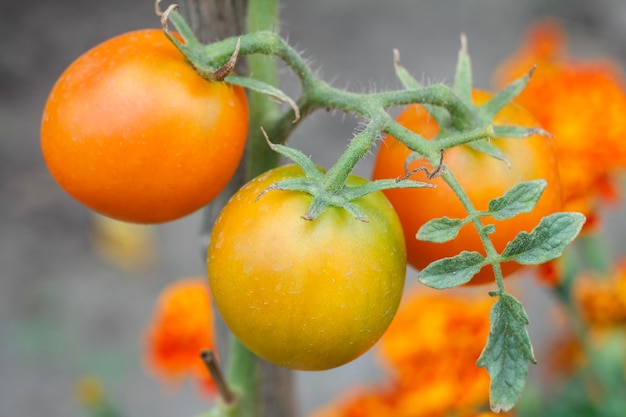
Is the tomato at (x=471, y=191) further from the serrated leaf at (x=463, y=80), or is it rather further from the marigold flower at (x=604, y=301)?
the marigold flower at (x=604, y=301)

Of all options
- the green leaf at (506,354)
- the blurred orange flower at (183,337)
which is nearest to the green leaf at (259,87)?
the green leaf at (506,354)

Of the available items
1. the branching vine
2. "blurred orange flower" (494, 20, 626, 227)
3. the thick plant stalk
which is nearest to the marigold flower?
"blurred orange flower" (494, 20, 626, 227)

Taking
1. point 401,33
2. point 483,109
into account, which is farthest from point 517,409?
point 401,33

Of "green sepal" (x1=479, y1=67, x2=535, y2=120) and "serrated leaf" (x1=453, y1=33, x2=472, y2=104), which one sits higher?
"serrated leaf" (x1=453, y1=33, x2=472, y2=104)

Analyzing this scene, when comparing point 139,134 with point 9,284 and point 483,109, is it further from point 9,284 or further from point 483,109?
point 9,284

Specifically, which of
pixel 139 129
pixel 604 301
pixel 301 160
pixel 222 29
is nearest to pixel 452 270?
pixel 301 160

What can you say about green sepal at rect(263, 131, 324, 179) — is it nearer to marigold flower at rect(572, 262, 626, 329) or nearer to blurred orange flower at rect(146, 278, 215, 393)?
blurred orange flower at rect(146, 278, 215, 393)
